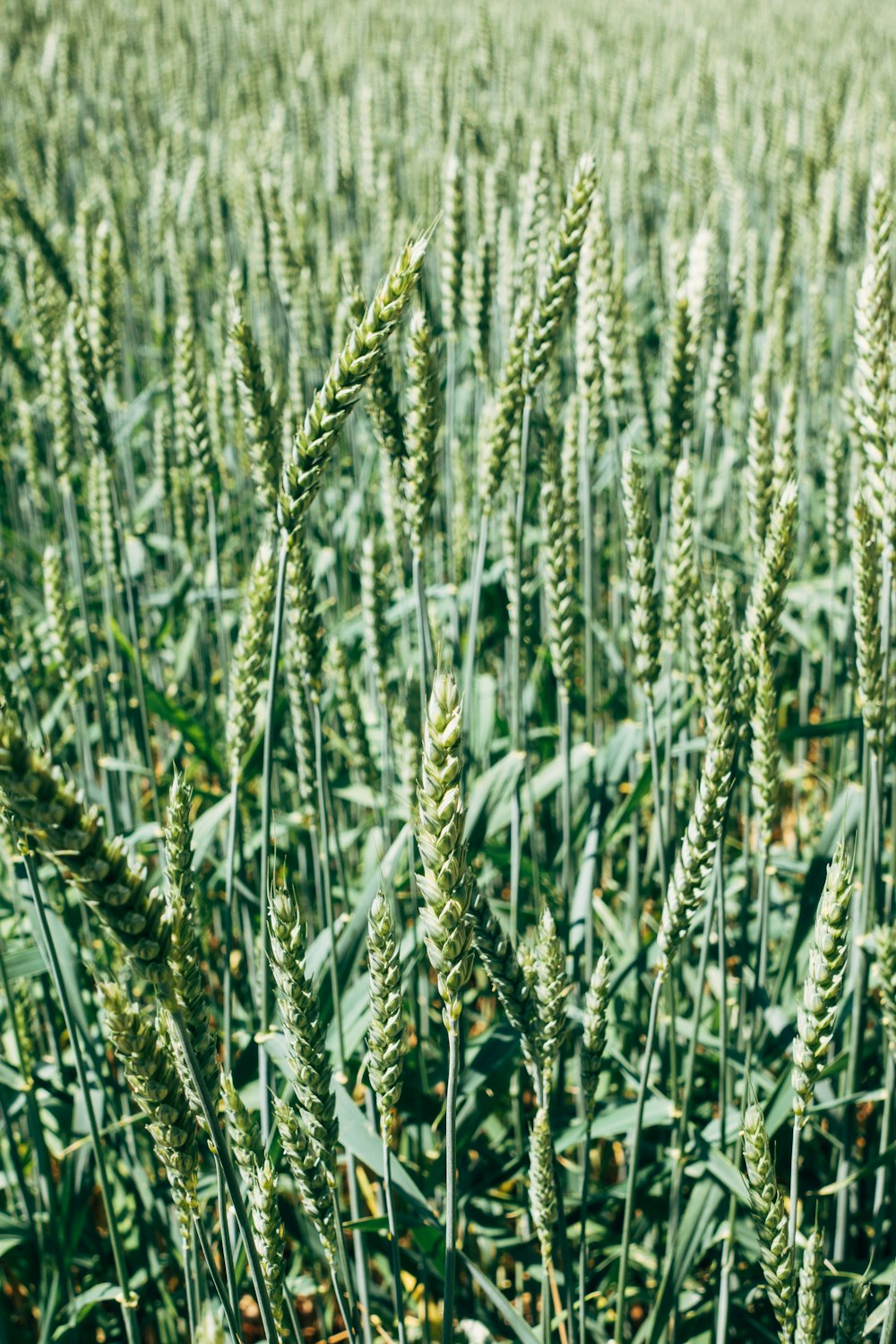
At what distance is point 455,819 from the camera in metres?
0.80

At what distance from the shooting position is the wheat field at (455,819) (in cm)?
97

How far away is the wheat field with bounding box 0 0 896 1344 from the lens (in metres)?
0.97

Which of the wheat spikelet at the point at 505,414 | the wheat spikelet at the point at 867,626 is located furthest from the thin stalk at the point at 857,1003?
the wheat spikelet at the point at 505,414

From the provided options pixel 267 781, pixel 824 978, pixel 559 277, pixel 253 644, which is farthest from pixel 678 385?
pixel 824 978

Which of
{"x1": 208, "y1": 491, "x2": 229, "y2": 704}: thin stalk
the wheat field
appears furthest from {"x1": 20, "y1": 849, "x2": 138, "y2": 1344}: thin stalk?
{"x1": 208, "y1": 491, "x2": 229, "y2": 704}: thin stalk

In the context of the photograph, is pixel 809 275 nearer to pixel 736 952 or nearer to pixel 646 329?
pixel 646 329

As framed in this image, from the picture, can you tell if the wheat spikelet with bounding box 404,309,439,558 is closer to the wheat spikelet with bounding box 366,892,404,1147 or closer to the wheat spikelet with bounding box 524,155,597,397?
the wheat spikelet with bounding box 524,155,597,397

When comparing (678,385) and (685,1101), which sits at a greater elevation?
(678,385)

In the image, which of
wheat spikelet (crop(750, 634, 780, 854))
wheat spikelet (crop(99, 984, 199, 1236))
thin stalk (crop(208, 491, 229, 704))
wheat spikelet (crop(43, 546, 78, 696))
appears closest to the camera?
wheat spikelet (crop(99, 984, 199, 1236))

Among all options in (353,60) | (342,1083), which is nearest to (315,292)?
(342,1083)

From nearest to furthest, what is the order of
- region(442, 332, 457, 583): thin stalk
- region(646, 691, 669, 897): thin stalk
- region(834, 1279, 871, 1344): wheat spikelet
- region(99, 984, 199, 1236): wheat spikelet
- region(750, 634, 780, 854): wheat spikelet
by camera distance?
1. region(99, 984, 199, 1236): wheat spikelet
2. region(834, 1279, 871, 1344): wheat spikelet
3. region(750, 634, 780, 854): wheat spikelet
4. region(646, 691, 669, 897): thin stalk
5. region(442, 332, 457, 583): thin stalk

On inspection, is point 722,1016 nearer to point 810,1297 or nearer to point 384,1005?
point 810,1297

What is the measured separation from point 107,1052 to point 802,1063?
1.15 meters

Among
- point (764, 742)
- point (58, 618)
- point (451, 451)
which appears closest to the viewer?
point (764, 742)
